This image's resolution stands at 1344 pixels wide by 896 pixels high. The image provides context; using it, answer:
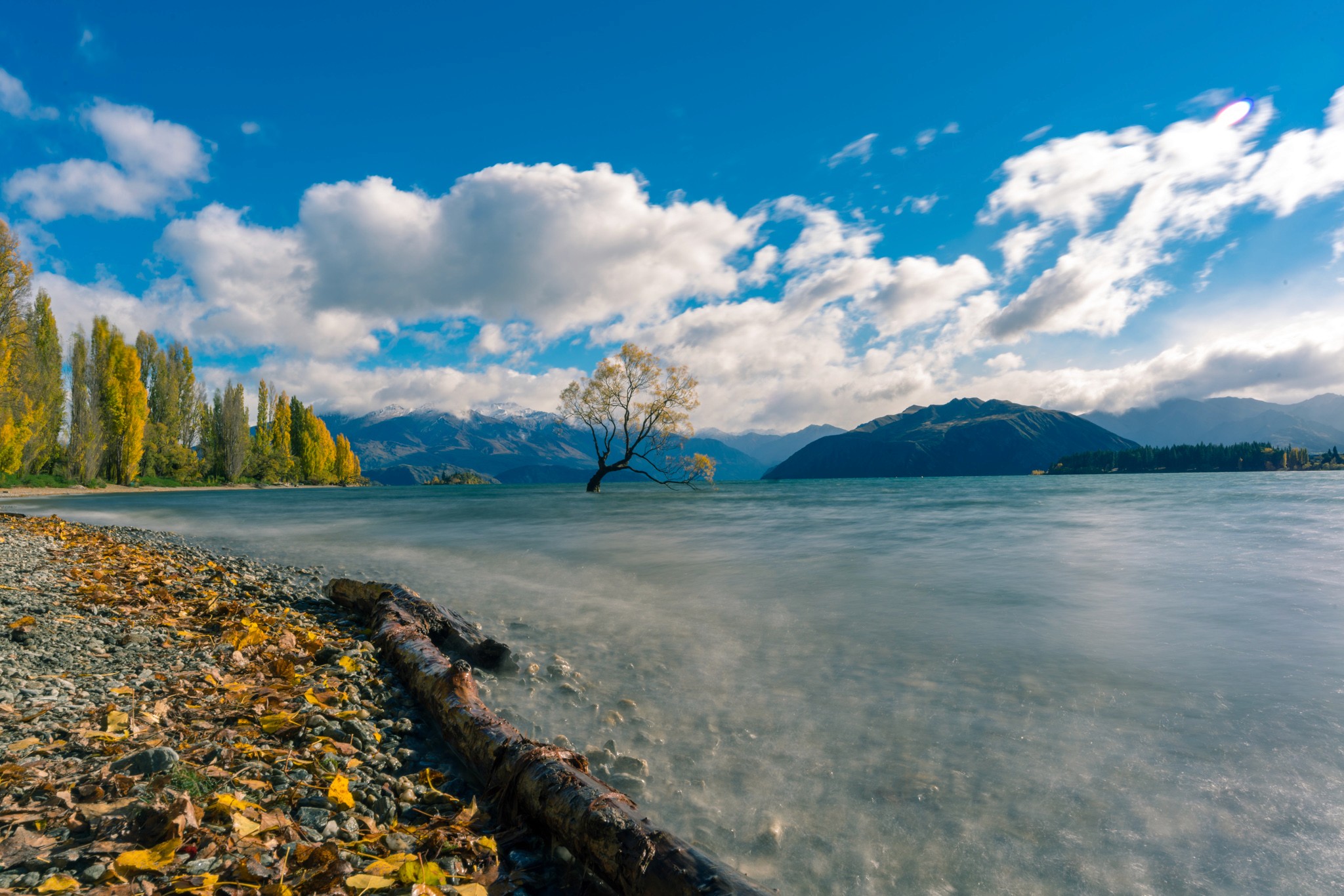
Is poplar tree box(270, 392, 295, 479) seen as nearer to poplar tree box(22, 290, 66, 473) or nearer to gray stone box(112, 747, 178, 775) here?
poplar tree box(22, 290, 66, 473)

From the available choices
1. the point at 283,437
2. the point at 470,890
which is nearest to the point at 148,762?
the point at 470,890

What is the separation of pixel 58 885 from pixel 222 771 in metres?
1.25

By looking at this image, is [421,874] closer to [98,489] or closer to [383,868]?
[383,868]

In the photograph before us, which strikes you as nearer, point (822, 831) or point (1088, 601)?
point (822, 831)

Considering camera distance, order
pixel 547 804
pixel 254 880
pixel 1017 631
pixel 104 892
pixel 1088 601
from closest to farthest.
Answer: pixel 104 892, pixel 254 880, pixel 547 804, pixel 1017 631, pixel 1088 601

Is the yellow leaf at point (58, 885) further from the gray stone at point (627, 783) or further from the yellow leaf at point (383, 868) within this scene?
the gray stone at point (627, 783)

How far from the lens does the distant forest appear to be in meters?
143

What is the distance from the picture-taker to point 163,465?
7631 cm

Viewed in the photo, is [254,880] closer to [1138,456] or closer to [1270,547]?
[1270,547]

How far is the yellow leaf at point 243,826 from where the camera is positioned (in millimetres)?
2633

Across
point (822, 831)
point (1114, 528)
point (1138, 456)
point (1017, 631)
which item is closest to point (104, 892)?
point (822, 831)

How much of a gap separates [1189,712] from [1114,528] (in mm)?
20141

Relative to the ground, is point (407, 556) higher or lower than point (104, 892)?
lower

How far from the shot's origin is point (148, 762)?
3.08m
